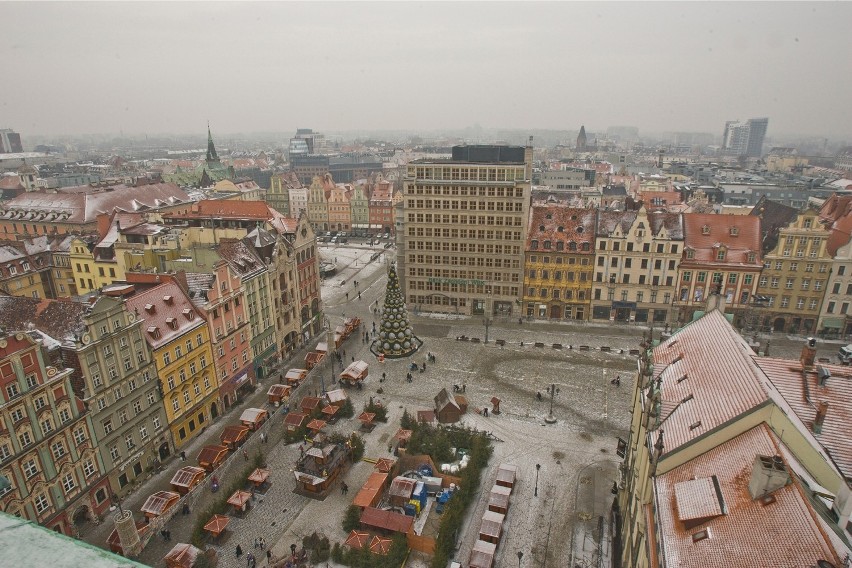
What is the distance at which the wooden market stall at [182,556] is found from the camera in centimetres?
3562

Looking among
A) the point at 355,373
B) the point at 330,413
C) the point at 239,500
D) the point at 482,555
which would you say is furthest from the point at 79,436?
the point at 482,555

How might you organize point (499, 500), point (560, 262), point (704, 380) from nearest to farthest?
point (704, 380), point (499, 500), point (560, 262)

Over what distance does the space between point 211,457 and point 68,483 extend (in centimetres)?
1100

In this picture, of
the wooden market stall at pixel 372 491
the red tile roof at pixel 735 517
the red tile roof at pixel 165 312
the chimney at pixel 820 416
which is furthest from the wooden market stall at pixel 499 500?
the red tile roof at pixel 165 312

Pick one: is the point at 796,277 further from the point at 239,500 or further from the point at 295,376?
the point at 239,500

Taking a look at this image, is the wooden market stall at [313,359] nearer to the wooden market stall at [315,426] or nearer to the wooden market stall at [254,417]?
the wooden market stall at [254,417]

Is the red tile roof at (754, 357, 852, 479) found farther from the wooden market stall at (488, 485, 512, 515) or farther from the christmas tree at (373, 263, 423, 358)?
the christmas tree at (373, 263, 423, 358)

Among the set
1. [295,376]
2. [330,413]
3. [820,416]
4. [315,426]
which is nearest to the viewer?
[820,416]

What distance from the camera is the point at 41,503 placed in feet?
123

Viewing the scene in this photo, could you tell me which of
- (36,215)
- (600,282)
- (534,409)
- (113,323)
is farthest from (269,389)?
(36,215)

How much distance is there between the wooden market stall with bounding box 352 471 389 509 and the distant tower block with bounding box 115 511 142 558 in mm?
16145

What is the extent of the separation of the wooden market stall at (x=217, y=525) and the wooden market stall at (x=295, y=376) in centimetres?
2351

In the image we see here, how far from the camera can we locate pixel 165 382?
49.1 meters

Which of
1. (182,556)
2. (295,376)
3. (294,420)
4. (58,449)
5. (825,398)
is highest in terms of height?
(825,398)
